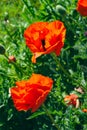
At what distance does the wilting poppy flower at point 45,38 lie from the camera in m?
1.88

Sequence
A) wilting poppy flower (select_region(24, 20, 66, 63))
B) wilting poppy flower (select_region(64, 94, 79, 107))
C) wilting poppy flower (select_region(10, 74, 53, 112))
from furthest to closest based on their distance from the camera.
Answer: wilting poppy flower (select_region(64, 94, 79, 107)) < wilting poppy flower (select_region(24, 20, 66, 63)) < wilting poppy flower (select_region(10, 74, 53, 112))

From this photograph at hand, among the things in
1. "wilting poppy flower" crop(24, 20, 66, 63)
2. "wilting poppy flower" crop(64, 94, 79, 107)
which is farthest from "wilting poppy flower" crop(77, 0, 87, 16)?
"wilting poppy flower" crop(64, 94, 79, 107)

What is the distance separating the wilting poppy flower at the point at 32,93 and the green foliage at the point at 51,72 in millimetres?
424

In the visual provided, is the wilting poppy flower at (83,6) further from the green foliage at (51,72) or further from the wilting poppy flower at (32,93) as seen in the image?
the wilting poppy flower at (32,93)

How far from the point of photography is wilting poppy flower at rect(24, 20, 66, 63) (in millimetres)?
1877

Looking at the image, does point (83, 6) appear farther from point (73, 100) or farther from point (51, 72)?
point (51, 72)

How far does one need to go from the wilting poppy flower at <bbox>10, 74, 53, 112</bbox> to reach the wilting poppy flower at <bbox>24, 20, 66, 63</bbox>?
0.14 metres

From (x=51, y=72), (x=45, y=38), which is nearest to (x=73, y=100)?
(x=45, y=38)

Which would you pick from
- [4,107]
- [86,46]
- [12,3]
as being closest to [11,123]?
[4,107]

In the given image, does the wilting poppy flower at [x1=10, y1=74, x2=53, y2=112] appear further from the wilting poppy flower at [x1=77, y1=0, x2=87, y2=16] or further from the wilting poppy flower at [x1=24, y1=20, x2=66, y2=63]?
the wilting poppy flower at [x1=77, y1=0, x2=87, y2=16]

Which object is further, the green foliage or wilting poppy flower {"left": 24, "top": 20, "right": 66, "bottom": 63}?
the green foliage

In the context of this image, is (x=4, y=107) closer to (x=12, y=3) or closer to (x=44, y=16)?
(x=44, y=16)

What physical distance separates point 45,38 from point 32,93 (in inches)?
12.0

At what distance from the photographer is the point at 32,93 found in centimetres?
175
